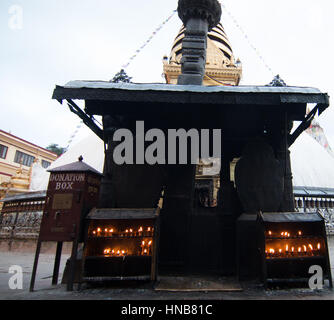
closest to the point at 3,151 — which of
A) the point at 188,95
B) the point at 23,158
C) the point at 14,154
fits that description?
the point at 14,154

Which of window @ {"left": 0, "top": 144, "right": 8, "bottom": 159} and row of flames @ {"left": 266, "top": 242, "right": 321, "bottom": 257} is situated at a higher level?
window @ {"left": 0, "top": 144, "right": 8, "bottom": 159}

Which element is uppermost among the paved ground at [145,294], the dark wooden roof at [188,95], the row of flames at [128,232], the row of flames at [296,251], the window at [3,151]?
the window at [3,151]

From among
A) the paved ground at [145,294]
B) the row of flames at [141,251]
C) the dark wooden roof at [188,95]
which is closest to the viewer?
the paved ground at [145,294]

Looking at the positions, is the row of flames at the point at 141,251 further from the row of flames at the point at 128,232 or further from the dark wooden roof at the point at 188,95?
the dark wooden roof at the point at 188,95

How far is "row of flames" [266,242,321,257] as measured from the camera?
4941mm

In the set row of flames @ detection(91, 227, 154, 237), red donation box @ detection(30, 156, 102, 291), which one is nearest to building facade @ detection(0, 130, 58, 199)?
red donation box @ detection(30, 156, 102, 291)

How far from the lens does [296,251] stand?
201 inches

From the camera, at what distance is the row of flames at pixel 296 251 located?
494cm

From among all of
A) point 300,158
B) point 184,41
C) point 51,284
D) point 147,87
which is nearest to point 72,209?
point 51,284

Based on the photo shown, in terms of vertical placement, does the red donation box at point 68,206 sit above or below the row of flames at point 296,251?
above

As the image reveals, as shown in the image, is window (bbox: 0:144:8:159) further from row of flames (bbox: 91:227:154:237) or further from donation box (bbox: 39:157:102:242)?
row of flames (bbox: 91:227:154:237)

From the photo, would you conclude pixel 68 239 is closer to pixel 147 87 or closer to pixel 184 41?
pixel 147 87

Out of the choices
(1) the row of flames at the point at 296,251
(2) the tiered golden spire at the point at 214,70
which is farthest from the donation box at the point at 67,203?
(2) the tiered golden spire at the point at 214,70

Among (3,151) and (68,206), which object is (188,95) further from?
(3,151)
